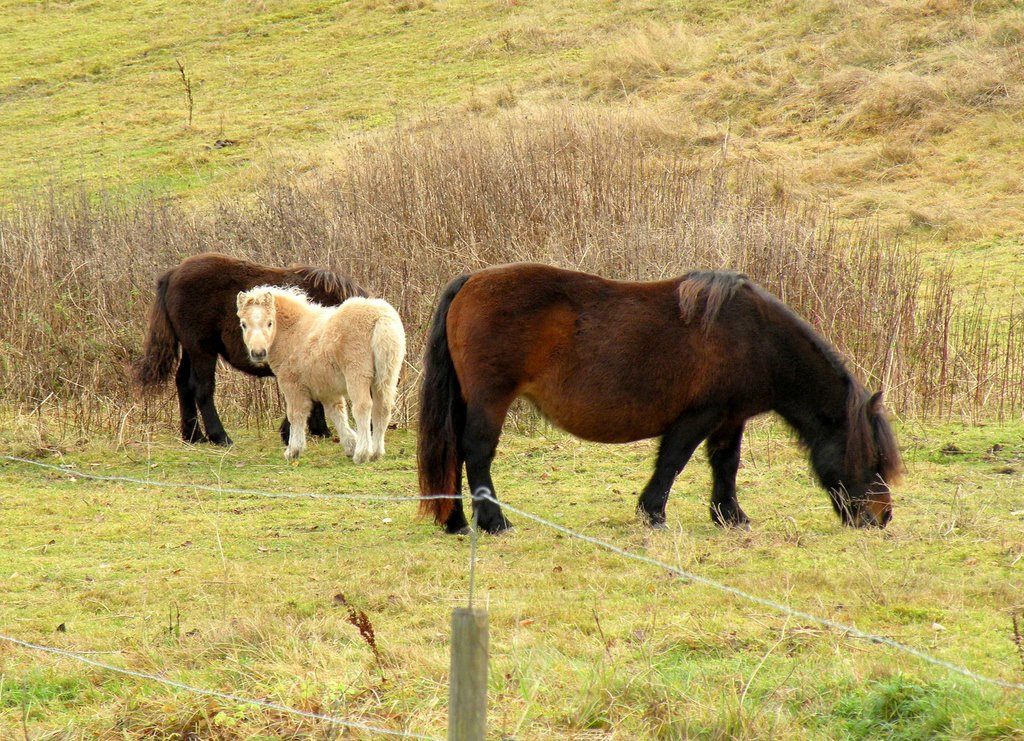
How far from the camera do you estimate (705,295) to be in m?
6.55

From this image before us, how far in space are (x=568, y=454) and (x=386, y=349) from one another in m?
1.73

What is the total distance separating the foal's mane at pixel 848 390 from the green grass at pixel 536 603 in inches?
16.6

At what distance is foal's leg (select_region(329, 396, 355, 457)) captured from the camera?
9.12m

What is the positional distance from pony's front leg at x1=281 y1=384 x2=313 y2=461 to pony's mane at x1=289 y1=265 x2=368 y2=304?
4.15 feet

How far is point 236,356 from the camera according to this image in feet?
31.7

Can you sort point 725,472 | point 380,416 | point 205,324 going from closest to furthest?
point 725,472 → point 380,416 → point 205,324

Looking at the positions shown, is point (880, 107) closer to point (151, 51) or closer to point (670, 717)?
point (670, 717)

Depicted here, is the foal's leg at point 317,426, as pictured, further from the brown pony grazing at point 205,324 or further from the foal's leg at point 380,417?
the foal's leg at point 380,417

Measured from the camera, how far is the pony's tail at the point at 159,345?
32.6 ft

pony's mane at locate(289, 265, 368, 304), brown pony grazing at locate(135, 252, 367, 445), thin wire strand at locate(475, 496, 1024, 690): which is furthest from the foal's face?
thin wire strand at locate(475, 496, 1024, 690)

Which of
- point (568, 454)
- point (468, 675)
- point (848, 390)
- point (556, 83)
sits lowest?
point (568, 454)

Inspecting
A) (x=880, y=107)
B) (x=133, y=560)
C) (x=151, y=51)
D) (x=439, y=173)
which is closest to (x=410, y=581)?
(x=133, y=560)

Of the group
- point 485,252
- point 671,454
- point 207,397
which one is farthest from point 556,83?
point 671,454

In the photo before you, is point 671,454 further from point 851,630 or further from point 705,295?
point 851,630
